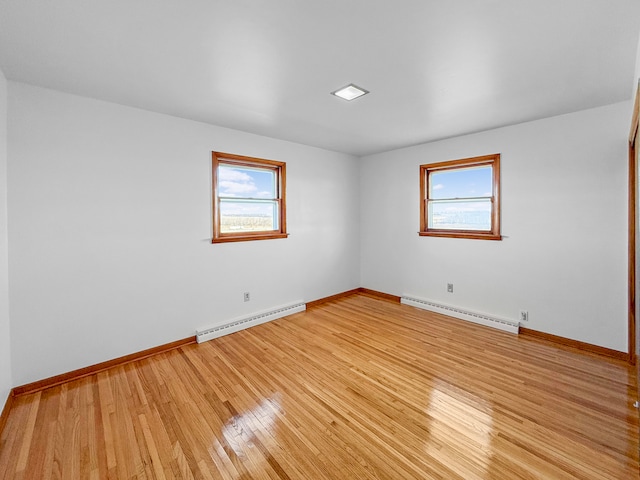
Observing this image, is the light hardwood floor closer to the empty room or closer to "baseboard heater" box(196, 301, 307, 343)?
the empty room

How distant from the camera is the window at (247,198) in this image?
141 inches

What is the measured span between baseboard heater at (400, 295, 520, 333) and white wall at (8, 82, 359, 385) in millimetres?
2338

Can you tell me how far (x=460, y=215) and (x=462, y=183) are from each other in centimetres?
47

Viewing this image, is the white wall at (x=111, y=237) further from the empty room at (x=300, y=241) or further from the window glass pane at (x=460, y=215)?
the window glass pane at (x=460, y=215)

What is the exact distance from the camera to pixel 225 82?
2.37 m

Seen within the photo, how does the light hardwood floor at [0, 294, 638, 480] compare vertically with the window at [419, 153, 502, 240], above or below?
below

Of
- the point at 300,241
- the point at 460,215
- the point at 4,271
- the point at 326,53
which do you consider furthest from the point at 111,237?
the point at 460,215

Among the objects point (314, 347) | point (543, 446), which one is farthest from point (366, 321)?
point (543, 446)

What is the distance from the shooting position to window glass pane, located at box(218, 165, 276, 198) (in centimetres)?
365

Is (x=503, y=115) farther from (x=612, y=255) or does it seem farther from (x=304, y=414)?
(x=304, y=414)

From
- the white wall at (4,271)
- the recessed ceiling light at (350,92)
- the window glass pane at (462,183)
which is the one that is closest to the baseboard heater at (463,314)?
the window glass pane at (462,183)

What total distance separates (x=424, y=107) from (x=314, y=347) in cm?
288

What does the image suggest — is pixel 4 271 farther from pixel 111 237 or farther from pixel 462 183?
pixel 462 183

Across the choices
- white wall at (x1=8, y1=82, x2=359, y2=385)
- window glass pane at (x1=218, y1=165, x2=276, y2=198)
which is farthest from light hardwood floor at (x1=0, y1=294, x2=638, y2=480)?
window glass pane at (x1=218, y1=165, x2=276, y2=198)
